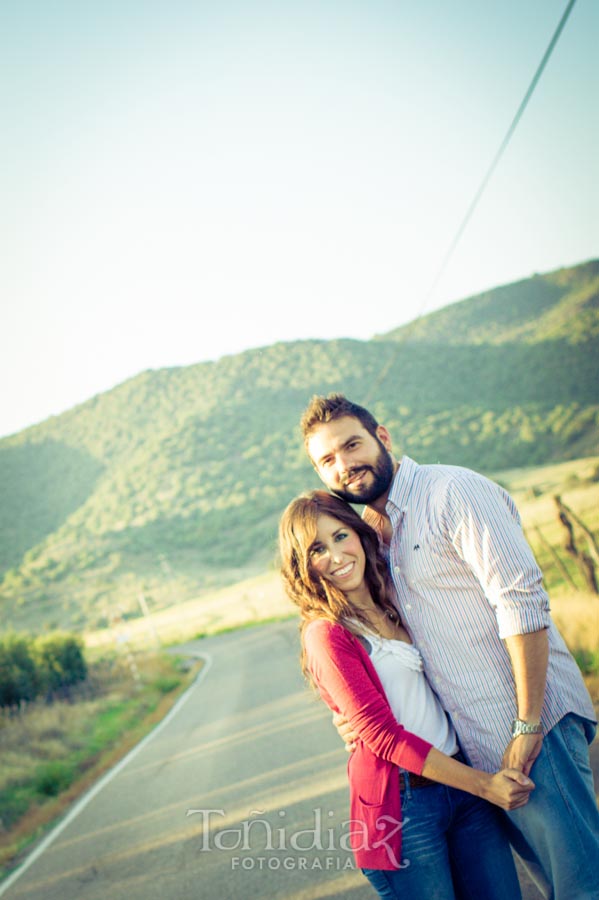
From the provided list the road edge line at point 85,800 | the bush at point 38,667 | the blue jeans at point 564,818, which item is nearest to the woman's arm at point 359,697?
the blue jeans at point 564,818

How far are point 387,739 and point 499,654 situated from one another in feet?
1.49

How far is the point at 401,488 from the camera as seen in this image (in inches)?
95.0

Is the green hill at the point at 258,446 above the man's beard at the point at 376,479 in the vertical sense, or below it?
above

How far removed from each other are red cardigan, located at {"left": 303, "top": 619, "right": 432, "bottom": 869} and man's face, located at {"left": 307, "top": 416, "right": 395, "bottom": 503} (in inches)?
22.6

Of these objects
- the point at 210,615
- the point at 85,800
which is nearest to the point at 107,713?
the point at 85,800

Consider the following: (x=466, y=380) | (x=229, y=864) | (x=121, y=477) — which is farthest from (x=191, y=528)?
(x=229, y=864)

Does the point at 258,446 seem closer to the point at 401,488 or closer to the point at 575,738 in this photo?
the point at 401,488

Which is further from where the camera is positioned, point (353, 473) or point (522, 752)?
point (353, 473)

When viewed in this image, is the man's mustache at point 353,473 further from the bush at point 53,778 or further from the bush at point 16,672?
the bush at point 16,672

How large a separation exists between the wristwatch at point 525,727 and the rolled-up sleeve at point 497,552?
0.26 meters

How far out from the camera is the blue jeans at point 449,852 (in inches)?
82.7

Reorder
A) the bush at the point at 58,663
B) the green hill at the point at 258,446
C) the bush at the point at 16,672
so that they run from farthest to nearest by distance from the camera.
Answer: the green hill at the point at 258,446
the bush at the point at 58,663
the bush at the point at 16,672

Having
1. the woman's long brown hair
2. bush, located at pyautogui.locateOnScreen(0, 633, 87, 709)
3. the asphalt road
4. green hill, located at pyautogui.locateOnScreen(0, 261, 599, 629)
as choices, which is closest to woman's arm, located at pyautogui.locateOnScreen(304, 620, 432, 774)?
the woman's long brown hair

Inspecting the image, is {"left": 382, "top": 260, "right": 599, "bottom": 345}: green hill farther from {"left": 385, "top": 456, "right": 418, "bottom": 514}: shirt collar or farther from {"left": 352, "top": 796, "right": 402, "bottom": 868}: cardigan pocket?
{"left": 352, "top": 796, "right": 402, "bottom": 868}: cardigan pocket
